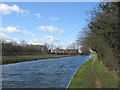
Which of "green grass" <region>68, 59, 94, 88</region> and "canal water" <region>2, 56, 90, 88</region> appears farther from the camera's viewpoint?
"canal water" <region>2, 56, 90, 88</region>

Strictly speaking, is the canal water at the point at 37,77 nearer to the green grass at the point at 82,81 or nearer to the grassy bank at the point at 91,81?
the green grass at the point at 82,81

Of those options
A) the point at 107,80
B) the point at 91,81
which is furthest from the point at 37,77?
the point at 107,80

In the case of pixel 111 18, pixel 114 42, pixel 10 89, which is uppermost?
pixel 111 18

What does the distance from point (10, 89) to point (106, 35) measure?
7977 millimetres

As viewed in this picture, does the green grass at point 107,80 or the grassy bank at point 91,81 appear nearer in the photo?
the green grass at point 107,80

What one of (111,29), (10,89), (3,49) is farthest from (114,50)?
(3,49)

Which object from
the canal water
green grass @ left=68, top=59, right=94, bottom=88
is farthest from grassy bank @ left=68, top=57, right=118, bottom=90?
the canal water

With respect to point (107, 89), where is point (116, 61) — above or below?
above

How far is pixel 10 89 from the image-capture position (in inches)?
592

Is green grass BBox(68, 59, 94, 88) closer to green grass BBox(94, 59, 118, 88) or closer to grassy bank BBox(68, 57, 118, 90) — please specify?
grassy bank BBox(68, 57, 118, 90)

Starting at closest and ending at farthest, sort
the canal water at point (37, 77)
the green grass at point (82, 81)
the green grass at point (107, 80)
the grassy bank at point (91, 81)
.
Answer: the green grass at point (107, 80), the grassy bank at point (91, 81), the green grass at point (82, 81), the canal water at point (37, 77)

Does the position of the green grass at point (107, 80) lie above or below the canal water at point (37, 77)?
above

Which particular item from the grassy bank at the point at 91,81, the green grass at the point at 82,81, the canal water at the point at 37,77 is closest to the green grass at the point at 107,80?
the grassy bank at the point at 91,81

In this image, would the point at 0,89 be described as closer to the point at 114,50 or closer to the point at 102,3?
the point at 114,50
